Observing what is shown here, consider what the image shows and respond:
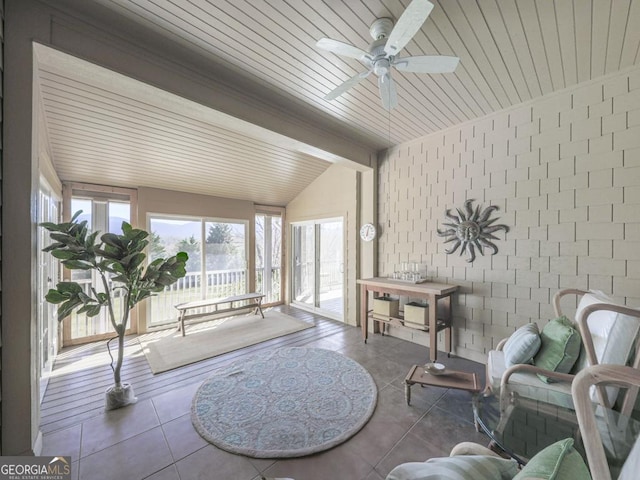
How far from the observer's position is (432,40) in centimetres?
193

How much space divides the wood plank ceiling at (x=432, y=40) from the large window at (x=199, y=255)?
2.63 metres

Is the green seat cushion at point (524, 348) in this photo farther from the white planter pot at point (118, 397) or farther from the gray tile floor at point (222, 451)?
the white planter pot at point (118, 397)

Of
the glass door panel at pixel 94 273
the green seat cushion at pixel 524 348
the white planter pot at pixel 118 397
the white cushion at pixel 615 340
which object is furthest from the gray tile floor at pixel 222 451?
the glass door panel at pixel 94 273

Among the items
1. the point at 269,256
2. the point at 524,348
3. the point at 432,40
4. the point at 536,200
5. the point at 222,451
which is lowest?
the point at 222,451

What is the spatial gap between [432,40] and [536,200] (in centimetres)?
202

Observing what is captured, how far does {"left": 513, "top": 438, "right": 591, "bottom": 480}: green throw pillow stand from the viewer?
67cm

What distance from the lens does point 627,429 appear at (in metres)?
1.20

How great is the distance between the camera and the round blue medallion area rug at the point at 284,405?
6.22 feet

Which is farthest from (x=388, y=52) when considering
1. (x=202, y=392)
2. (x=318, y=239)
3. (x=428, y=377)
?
(x=318, y=239)

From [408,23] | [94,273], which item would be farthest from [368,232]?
[94,273]

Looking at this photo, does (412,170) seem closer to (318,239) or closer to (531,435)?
(318,239)

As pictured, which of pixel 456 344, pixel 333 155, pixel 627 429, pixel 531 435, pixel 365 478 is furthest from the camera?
pixel 333 155

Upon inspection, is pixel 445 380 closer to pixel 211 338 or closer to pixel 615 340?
pixel 615 340

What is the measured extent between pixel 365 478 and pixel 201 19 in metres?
3.20
